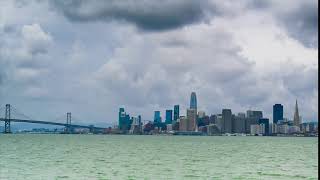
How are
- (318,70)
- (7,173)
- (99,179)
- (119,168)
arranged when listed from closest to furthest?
(318,70) < (99,179) < (7,173) < (119,168)

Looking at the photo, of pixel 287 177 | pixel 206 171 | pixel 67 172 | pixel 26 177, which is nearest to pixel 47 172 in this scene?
pixel 67 172

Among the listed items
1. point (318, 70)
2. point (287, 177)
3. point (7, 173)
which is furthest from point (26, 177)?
point (318, 70)

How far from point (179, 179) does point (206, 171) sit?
7017mm

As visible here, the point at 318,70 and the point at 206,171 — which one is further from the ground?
the point at 318,70

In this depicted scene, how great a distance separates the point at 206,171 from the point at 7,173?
1414 cm

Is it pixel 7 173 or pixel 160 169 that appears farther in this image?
pixel 160 169

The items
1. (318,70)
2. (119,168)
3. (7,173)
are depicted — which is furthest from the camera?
(119,168)

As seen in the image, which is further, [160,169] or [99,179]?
[160,169]

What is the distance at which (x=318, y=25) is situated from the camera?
9.74 meters

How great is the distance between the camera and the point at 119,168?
154 feet

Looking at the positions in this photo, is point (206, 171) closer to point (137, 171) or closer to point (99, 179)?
point (137, 171)

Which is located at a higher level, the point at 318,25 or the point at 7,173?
the point at 318,25

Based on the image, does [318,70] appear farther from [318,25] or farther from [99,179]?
[99,179]

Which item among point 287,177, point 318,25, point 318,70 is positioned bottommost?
point 287,177
